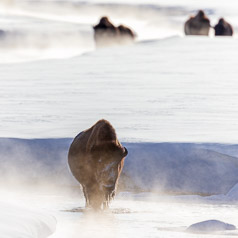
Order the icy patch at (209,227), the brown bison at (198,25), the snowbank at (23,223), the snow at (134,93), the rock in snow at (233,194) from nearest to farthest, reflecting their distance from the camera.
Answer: the snowbank at (23,223) < the icy patch at (209,227) < the rock in snow at (233,194) < the snow at (134,93) < the brown bison at (198,25)

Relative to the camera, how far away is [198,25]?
145 feet

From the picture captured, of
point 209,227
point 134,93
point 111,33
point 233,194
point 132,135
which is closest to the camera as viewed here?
point 209,227

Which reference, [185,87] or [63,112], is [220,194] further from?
[185,87]

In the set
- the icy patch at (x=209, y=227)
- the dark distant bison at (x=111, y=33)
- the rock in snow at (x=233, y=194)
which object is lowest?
the rock in snow at (x=233, y=194)

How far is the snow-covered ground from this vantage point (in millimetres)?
11992

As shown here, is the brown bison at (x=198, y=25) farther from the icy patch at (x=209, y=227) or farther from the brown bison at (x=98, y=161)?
the icy patch at (x=209, y=227)

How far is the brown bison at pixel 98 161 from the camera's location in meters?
12.4

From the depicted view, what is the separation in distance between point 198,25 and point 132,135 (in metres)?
28.7

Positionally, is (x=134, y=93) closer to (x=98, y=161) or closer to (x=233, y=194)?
(x=233, y=194)

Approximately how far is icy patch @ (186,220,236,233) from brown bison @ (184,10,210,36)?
108 feet

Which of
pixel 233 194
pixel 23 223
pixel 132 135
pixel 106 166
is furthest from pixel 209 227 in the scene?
pixel 132 135

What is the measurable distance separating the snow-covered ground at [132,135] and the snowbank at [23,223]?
2 cm

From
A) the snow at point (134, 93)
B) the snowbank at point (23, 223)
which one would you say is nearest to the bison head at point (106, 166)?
the snowbank at point (23, 223)

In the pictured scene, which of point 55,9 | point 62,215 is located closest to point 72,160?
point 62,215
